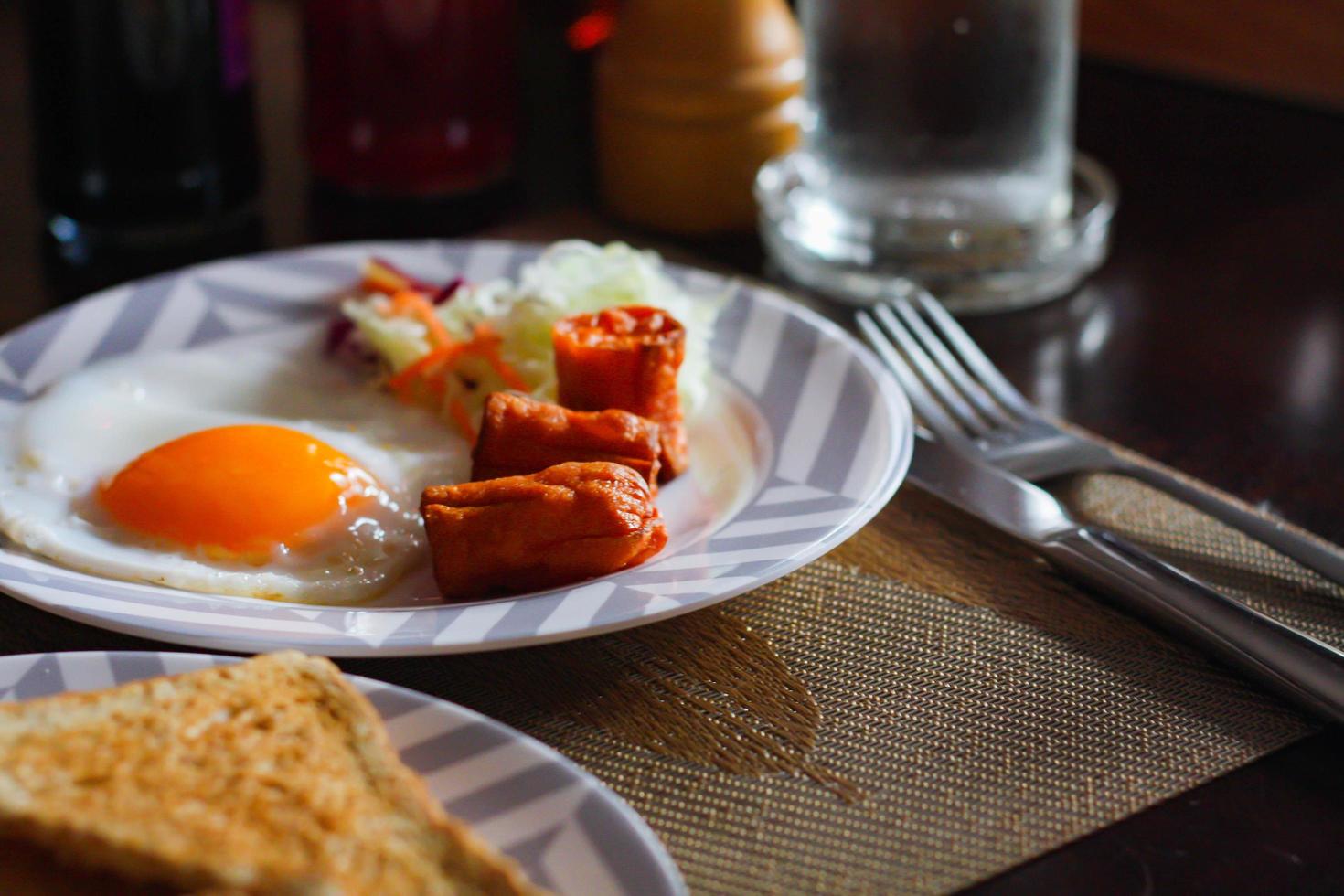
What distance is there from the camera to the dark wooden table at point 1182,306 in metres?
1.17

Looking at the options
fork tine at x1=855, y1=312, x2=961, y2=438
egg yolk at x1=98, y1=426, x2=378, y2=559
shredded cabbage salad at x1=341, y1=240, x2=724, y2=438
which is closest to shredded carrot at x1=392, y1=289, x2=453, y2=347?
shredded cabbage salad at x1=341, y1=240, x2=724, y2=438

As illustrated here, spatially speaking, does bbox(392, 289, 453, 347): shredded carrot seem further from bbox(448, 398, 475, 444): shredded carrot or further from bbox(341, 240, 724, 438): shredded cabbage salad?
bbox(448, 398, 475, 444): shredded carrot

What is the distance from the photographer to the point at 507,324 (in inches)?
77.3

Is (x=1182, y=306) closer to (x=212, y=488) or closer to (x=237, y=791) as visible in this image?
(x=212, y=488)

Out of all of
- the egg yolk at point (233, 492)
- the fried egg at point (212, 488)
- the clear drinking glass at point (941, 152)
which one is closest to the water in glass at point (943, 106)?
the clear drinking glass at point (941, 152)

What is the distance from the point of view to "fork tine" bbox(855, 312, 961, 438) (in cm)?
185

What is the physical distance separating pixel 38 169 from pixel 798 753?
200cm

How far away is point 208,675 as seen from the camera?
1.15 meters

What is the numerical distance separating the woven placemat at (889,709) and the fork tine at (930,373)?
0.92 feet

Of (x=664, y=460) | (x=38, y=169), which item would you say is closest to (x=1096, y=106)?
(x=664, y=460)

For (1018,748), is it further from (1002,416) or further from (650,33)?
(650,33)

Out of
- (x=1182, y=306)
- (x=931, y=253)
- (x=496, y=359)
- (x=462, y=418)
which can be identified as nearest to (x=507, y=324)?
(x=496, y=359)

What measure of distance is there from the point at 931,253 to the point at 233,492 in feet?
4.30

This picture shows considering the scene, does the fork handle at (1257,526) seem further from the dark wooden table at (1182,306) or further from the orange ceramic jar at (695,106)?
the orange ceramic jar at (695,106)
